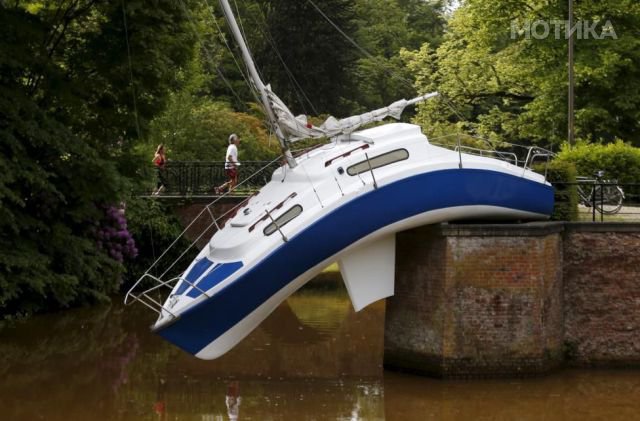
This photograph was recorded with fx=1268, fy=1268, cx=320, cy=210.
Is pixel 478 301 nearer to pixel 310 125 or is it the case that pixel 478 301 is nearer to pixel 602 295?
pixel 602 295

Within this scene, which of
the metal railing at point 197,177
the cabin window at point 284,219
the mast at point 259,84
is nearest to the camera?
the cabin window at point 284,219

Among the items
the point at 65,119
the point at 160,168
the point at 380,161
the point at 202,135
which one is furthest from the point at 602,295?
the point at 202,135

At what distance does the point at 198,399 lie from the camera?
18.4 metres

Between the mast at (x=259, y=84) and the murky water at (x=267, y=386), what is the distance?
3551mm

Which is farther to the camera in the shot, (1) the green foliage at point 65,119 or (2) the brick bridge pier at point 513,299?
(1) the green foliage at point 65,119

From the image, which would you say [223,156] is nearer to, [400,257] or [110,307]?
[110,307]

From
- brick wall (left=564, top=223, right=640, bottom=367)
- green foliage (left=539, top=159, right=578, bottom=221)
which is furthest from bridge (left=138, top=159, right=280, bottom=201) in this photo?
brick wall (left=564, top=223, right=640, bottom=367)

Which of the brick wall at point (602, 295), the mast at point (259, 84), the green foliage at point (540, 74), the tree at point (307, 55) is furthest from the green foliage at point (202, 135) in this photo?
the brick wall at point (602, 295)

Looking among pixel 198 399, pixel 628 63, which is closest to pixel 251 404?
pixel 198 399

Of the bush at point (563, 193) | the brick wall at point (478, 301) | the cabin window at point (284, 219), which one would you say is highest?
the bush at point (563, 193)

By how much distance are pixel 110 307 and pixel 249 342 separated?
6.51 metres

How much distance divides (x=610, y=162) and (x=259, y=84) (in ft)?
34.8

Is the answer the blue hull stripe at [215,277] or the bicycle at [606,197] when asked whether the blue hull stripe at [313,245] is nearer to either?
the blue hull stripe at [215,277]

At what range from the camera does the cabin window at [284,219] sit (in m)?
18.7
